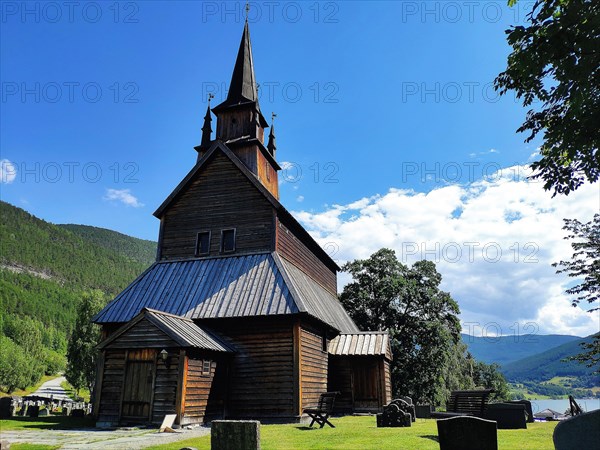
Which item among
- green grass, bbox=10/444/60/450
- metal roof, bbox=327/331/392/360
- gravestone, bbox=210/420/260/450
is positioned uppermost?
metal roof, bbox=327/331/392/360

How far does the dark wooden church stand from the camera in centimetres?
1689

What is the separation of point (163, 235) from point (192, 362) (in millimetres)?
10633

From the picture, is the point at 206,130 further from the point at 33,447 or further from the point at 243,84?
the point at 33,447

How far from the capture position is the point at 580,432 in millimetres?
7113

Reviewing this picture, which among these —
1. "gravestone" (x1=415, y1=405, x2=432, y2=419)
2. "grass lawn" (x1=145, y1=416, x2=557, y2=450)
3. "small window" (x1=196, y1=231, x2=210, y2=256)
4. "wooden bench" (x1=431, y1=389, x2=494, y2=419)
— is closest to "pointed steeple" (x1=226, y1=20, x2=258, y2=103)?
"small window" (x1=196, y1=231, x2=210, y2=256)

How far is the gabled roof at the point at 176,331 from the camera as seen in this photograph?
643 inches

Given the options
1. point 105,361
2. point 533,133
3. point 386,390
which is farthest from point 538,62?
point 386,390

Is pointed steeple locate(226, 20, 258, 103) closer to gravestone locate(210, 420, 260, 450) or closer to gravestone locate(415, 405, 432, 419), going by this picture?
gravestone locate(415, 405, 432, 419)

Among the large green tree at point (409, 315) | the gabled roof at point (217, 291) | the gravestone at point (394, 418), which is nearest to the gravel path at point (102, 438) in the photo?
the gabled roof at point (217, 291)

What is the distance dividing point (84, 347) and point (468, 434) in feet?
170

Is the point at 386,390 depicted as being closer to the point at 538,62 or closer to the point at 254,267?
the point at 254,267

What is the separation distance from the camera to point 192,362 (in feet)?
55.1

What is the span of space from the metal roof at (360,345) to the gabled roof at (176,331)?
8407 millimetres

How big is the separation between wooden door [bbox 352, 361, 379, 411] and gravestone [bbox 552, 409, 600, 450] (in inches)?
717
